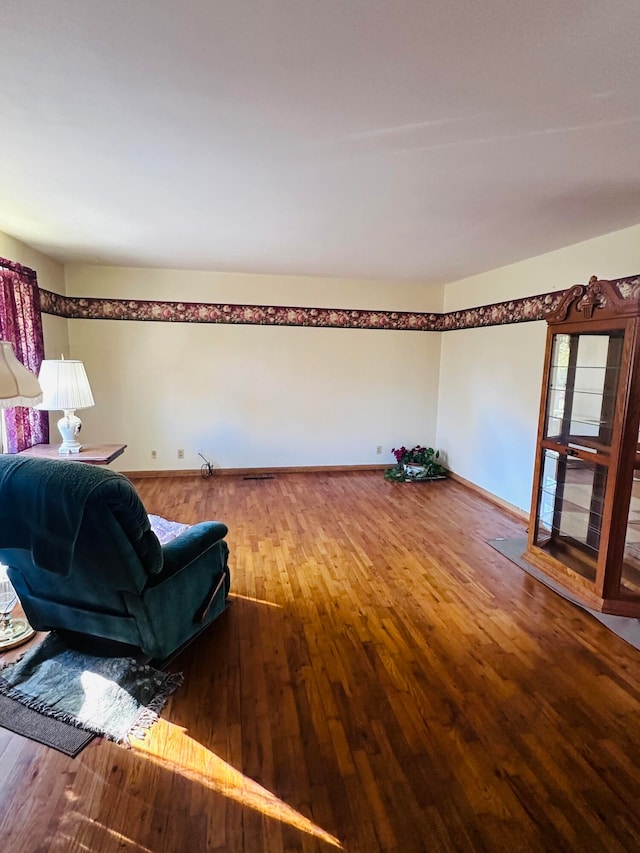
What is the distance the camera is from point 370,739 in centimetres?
174

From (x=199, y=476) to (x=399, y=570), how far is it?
3132 millimetres

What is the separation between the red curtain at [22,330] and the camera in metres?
3.43

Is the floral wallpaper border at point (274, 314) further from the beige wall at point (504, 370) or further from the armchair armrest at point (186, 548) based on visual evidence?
the armchair armrest at point (186, 548)

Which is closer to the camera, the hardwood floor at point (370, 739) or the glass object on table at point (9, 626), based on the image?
the hardwood floor at point (370, 739)

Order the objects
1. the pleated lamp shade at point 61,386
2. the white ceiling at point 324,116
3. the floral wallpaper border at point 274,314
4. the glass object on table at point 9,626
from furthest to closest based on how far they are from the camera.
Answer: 1. the floral wallpaper border at point 274,314
2. the pleated lamp shade at point 61,386
3. the glass object on table at point 9,626
4. the white ceiling at point 324,116

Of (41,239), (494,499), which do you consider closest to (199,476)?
(41,239)

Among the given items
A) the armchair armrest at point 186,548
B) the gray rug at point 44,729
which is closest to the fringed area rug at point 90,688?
the gray rug at point 44,729

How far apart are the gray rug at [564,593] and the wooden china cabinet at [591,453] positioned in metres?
0.04

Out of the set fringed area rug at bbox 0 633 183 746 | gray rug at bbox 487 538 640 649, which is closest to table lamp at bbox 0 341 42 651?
fringed area rug at bbox 0 633 183 746

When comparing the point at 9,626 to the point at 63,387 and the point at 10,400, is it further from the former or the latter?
the point at 63,387

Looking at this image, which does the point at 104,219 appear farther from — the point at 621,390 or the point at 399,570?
the point at 621,390

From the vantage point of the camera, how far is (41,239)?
385 cm

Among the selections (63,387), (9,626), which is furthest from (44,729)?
(63,387)

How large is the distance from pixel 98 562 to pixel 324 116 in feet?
6.59
